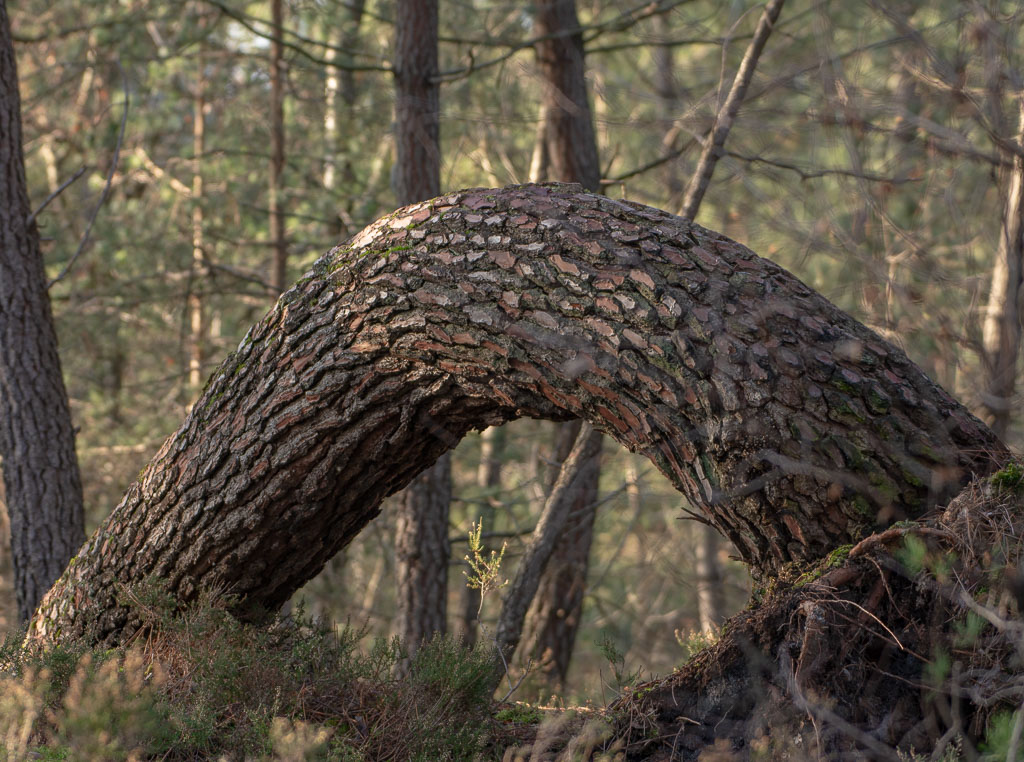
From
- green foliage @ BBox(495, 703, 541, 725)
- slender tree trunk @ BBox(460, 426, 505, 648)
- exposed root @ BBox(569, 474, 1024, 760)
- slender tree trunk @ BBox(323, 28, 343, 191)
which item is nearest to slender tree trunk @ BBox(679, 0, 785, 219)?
exposed root @ BBox(569, 474, 1024, 760)

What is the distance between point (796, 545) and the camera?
2918mm

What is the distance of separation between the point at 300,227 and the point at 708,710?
282 inches

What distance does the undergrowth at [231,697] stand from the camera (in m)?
2.57

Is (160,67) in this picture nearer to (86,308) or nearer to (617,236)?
(86,308)

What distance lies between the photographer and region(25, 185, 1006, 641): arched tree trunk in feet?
9.12

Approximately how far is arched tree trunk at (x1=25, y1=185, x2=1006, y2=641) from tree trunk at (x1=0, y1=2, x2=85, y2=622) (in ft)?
3.24

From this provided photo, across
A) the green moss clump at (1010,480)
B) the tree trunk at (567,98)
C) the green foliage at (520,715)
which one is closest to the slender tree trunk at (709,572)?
the tree trunk at (567,98)

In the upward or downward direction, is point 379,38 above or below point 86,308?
above

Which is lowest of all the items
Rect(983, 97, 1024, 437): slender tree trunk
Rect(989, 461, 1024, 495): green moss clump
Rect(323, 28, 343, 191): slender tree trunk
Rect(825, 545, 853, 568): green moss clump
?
Rect(825, 545, 853, 568): green moss clump

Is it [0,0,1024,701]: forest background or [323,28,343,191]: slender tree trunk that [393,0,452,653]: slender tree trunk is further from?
[323,28,343,191]: slender tree trunk

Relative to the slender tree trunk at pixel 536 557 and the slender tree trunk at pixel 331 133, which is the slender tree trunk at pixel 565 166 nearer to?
the slender tree trunk at pixel 536 557

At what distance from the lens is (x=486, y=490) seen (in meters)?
9.07

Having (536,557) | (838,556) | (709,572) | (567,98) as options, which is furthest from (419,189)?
(709,572)

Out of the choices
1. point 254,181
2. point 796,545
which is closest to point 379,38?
point 254,181
